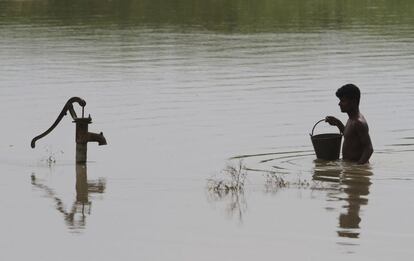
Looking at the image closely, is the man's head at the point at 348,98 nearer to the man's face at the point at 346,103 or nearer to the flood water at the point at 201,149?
the man's face at the point at 346,103

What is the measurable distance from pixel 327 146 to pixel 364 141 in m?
0.51

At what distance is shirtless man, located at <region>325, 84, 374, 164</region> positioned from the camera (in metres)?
14.9

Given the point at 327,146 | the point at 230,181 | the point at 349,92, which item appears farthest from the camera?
the point at 327,146

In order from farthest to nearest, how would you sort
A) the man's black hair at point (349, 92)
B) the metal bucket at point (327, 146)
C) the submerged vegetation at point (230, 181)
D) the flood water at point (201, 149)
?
the metal bucket at point (327, 146), the man's black hair at point (349, 92), the submerged vegetation at point (230, 181), the flood water at point (201, 149)

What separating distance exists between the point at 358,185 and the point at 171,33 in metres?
25.8

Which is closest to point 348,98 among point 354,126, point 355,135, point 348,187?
point 354,126

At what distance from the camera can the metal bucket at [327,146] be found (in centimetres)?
1529

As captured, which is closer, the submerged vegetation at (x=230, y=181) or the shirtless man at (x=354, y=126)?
the submerged vegetation at (x=230, y=181)

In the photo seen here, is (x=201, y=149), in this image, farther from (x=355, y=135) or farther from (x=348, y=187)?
(x=348, y=187)

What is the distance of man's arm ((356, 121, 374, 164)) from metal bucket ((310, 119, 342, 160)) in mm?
377

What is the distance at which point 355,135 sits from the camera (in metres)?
15.0

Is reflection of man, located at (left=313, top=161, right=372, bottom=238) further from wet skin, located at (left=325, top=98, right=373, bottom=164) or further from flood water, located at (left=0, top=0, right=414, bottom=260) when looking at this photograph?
wet skin, located at (left=325, top=98, right=373, bottom=164)

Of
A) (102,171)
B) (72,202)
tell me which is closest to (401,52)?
(102,171)

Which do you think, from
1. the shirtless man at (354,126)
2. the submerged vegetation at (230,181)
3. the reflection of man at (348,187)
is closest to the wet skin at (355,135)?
the shirtless man at (354,126)
